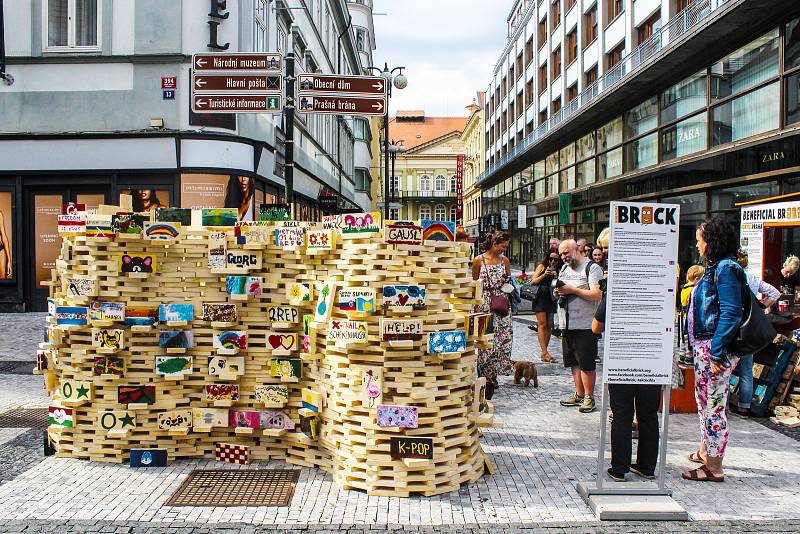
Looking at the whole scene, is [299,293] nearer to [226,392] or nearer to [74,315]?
[226,392]

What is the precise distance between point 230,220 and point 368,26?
62.9 meters

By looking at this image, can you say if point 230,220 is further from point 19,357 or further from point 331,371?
point 19,357

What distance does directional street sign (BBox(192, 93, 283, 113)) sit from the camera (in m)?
10.0

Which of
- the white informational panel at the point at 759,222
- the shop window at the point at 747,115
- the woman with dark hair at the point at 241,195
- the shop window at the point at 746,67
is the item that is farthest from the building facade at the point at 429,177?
the white informational panel at the point at 759,222

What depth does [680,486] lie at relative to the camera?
209 inches

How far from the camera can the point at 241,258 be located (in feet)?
18.9

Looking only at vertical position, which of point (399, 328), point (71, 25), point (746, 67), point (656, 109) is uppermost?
point (71, 25)

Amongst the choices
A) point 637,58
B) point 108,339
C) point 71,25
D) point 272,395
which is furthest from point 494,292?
point 637,58

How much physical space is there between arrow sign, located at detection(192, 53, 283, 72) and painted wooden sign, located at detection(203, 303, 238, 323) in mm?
5472

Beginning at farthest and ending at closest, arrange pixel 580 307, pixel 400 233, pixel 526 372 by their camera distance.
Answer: pixel 526 372
pixel 580 307
pixel 400 233

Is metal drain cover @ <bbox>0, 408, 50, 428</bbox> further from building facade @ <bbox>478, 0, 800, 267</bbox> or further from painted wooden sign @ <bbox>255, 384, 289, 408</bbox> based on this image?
building facade @ <bbox>478, 0, 800, 267</bbox>

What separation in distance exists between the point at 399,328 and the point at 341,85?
665cm

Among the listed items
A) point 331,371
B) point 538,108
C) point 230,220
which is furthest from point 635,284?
point 538,108

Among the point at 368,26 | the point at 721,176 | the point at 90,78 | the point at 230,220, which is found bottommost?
the point at 230,220
